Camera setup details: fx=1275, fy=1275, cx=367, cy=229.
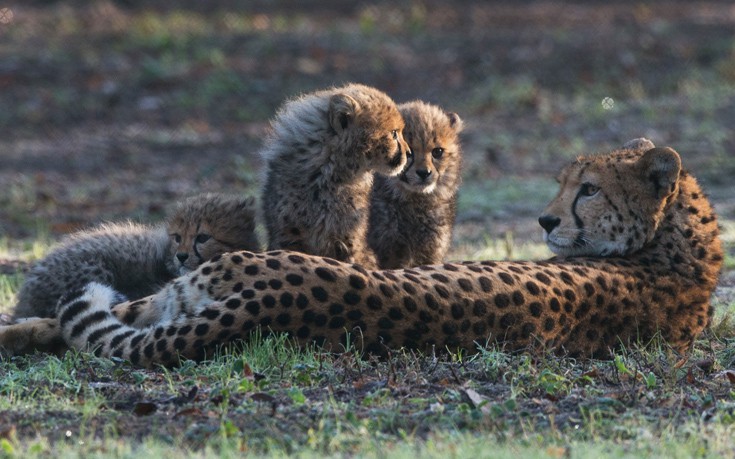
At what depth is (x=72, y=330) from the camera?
4832mm

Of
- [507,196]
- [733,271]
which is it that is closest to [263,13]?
[507,196]

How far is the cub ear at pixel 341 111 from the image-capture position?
571cm

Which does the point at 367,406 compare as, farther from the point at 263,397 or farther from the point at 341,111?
the point at 341,111

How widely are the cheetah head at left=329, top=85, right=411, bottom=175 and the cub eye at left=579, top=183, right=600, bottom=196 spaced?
0.87 m

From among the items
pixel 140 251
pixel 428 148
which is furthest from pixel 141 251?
pixel 428 148

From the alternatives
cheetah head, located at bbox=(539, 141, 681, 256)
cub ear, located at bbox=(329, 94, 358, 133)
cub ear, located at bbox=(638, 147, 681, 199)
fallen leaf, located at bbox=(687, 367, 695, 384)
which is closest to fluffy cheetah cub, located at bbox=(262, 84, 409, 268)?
cub ear, located at bbox=(329, 94, 358, 133)

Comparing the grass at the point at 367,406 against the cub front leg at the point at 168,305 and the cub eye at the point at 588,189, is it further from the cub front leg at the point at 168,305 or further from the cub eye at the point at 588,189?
the cub eye at the point at 588,189

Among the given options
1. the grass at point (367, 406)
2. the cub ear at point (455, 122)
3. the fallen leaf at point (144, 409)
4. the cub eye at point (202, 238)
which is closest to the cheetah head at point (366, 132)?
the cub eye at point (202, 238)

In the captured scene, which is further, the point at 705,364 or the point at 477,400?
the point at 705,364

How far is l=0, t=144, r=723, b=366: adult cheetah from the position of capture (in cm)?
448

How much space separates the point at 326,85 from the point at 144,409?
357 inches

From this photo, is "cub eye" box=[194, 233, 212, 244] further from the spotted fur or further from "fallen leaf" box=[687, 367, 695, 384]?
"fallen leaf" box=[687, 367, 695, 384]

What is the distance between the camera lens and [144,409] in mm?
3973

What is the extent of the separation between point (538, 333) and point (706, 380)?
0.62 metres
